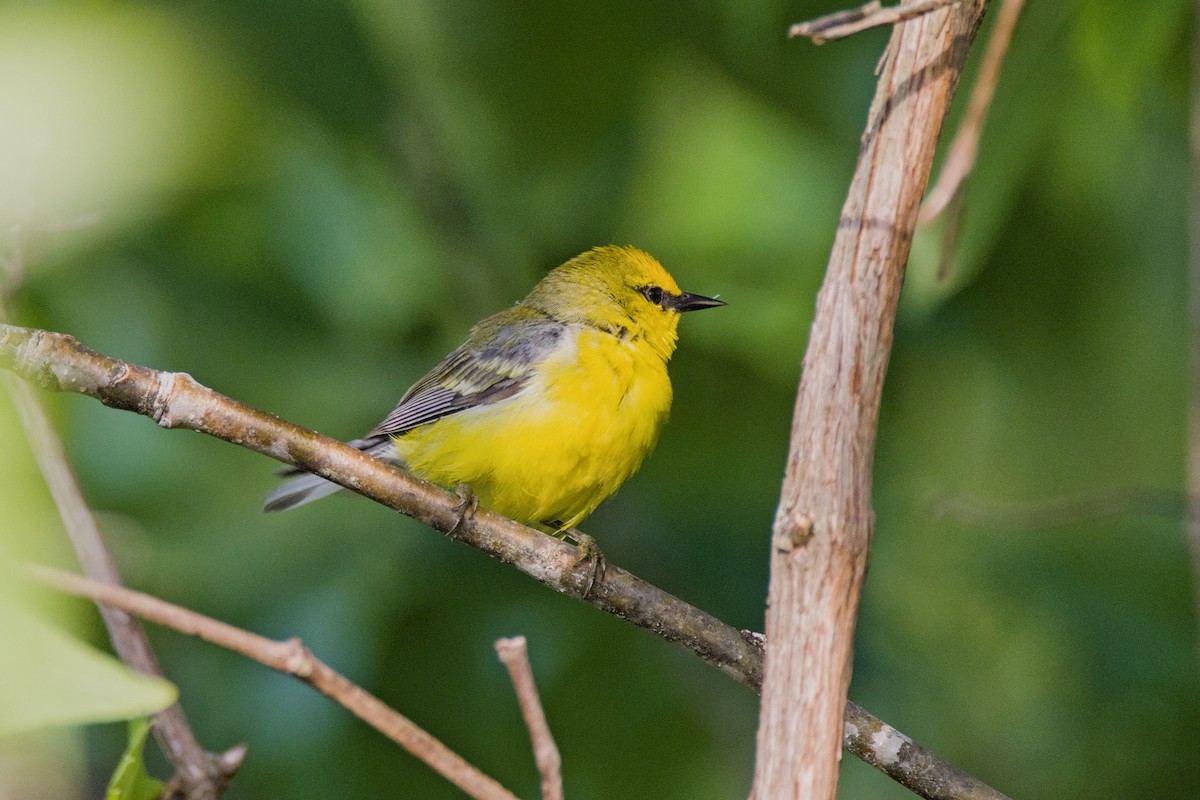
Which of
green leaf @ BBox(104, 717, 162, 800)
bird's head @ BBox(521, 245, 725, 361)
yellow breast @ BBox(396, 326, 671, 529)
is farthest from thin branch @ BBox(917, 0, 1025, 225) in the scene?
bird's head @ BBox(521, 245, 725, 361)

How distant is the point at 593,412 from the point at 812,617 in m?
2.04

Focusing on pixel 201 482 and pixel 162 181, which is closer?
pixel 162 181

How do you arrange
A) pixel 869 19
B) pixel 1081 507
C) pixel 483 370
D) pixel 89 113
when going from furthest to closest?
pixel 483 370, pixel 1081 507, pixel 869 19, pixel 89 113

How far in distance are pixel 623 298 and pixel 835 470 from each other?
251 cm

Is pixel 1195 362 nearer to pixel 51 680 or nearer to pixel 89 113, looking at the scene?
pixel 89 113

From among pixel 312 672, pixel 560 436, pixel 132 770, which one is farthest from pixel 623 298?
pixel 312 672

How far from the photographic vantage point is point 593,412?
337 cm

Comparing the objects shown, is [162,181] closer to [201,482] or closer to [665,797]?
[201,482]

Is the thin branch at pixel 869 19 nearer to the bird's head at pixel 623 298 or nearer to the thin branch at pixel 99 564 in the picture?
the thin branch at pixel 99 564

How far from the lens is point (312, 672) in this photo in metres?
1.17

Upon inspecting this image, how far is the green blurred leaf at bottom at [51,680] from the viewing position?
0.71m

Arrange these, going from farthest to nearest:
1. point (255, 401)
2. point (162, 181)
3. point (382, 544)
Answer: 1. point (382, 544)
2. point (255, 401)
3. point (162, 181)

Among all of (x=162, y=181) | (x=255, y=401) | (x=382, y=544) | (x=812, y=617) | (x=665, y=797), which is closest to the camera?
(x=812, y=617)

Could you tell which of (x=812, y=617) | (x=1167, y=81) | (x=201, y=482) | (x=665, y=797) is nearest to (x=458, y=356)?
(x=201, y=482)
